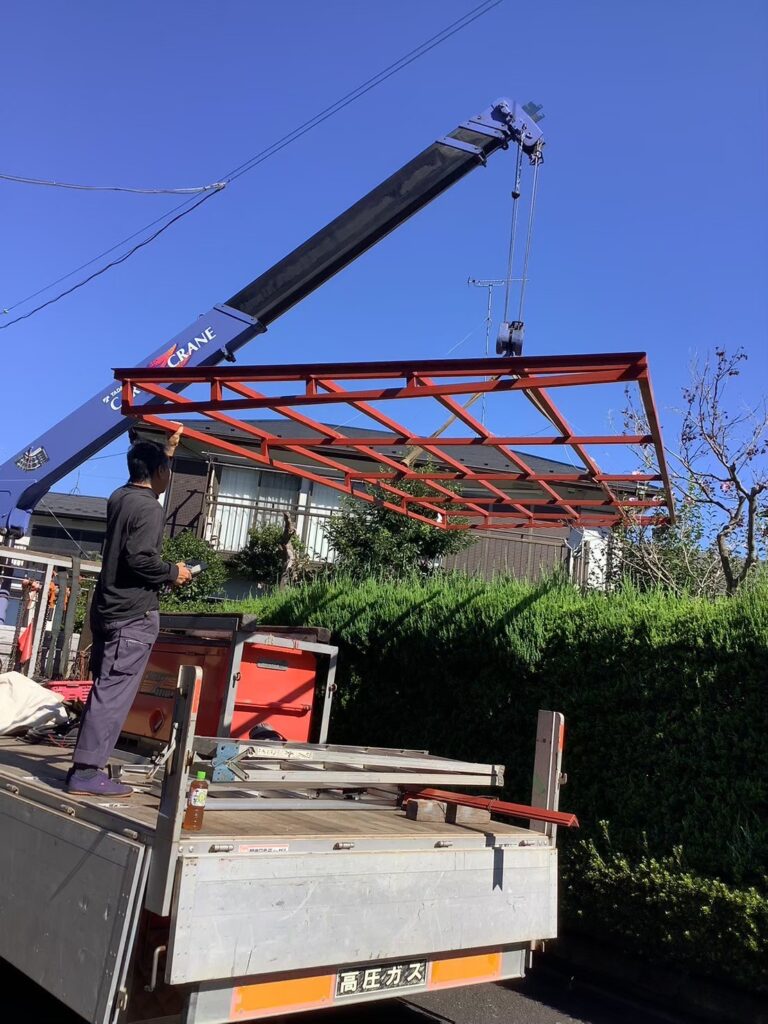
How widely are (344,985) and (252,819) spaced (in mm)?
690

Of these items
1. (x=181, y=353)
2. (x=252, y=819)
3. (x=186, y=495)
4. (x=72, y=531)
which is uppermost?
(x=186, y=495)

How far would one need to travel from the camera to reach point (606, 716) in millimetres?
5566

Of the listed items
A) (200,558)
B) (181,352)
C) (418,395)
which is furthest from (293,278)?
(200,558)

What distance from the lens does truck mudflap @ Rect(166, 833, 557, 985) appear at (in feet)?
8.53

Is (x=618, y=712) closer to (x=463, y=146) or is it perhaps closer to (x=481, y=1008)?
(x=481, y=1008)

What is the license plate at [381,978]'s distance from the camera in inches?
118

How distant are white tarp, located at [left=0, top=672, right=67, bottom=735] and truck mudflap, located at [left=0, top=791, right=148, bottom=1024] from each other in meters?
1.81

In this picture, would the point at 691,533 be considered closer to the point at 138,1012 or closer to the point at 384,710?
the point at 384,710

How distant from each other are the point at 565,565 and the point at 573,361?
130 inches

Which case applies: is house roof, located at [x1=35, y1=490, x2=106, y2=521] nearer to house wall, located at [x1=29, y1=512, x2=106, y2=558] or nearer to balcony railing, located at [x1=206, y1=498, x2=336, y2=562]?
house wall, located at [x1=29, y1=512, x2=106, y2=558]

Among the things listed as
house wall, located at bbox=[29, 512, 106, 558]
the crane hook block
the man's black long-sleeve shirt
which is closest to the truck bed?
the man's black long-sleeve shirt

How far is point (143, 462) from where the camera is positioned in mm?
3992

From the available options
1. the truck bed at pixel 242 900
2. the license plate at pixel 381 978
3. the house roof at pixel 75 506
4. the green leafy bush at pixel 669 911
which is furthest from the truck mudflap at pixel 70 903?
the house roof at pixel 75 506

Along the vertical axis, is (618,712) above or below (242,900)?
above
